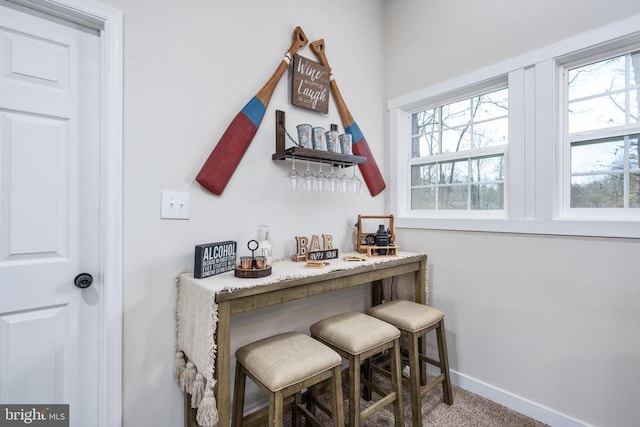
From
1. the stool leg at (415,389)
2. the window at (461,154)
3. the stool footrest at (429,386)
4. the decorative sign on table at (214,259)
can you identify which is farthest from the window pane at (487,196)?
the decorative sign on table at (214,259)

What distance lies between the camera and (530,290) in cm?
170

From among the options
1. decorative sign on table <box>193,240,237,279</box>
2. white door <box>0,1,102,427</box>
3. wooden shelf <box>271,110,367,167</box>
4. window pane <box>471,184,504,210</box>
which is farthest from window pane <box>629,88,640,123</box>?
white door <box>0,1,102,427</box>

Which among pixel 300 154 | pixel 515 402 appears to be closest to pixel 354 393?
pixel 515 402

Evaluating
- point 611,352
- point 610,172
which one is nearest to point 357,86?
point 610,172

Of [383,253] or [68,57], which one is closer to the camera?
[68,57]

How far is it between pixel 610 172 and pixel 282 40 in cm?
198

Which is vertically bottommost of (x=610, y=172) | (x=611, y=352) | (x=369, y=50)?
(x=611, y=352)

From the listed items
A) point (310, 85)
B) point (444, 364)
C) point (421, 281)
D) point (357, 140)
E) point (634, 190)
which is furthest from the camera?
point (357, 140)

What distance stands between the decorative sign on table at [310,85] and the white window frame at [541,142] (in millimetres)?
958

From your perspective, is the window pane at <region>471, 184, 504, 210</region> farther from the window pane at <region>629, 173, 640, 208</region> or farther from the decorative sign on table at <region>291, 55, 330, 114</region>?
the decorative sign on table at <region>291, 55, 330, 114</region>

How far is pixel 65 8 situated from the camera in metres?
1.17

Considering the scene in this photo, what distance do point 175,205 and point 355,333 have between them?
110 cm

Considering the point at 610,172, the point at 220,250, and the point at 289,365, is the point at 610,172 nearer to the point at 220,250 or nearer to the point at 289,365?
the point at 289,365

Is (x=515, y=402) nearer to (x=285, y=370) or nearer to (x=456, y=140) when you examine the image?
(x=285, y=370)
